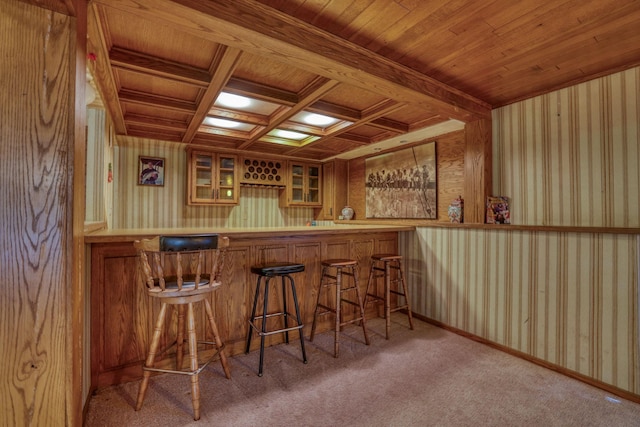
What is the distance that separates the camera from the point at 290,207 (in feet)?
17.1

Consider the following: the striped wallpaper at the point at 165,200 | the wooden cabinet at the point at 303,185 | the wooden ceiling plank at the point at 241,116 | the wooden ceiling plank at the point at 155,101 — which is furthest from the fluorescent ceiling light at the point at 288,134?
the striped wallpaper at the point at 165,200

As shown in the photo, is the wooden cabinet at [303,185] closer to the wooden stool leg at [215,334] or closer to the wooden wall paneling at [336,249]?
the wooden wall paneling at [336,249]

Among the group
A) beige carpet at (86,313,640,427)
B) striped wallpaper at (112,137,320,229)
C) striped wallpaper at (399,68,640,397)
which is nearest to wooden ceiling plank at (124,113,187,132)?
striped wallpaper at (112,137,320,229)

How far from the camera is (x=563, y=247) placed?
2137mm

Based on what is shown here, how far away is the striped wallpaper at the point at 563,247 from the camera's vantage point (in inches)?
75.7

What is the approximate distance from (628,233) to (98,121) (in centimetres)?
418

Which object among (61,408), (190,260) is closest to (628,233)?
(190,260)

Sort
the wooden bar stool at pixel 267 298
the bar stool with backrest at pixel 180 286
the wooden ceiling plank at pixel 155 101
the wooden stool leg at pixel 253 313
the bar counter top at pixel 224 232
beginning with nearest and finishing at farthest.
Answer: the bar stool with backrest at pixel 180 286 < the bar counter top at pixel 224 232 < the wooden bar stool at pixel 267 298 < the wooden stool leg at pixel 253 313 < the wooden ceiling plank at pixel 155 101

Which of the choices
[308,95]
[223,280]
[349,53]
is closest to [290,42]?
[349,53]

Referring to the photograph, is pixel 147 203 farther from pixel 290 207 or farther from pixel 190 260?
pixel 190 260

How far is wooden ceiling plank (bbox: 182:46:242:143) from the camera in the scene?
1881 mm

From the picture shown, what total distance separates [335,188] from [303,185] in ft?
1.89

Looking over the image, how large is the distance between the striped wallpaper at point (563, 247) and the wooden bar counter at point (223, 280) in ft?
2.98

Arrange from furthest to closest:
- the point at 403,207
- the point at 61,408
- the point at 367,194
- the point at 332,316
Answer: the point at 367,194 < the point at 403,207 < the point at 332,316 < the point at 61,408
